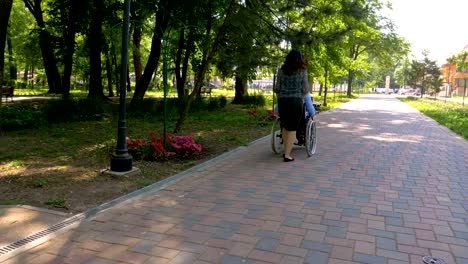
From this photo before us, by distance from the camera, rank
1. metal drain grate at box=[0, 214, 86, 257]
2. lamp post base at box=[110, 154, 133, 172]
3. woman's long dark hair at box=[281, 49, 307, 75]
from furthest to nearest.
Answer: woman's long dark hair at box=[281, 49, 307, 75], lamp post base at box=[110, 154, 133, 172], metal drain grate at box=[0, 214, 86, 257]

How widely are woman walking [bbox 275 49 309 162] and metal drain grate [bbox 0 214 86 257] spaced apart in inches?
155

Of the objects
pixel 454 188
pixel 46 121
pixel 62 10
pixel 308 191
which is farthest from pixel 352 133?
pixel 62 10

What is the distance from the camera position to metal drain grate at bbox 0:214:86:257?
3498 mm

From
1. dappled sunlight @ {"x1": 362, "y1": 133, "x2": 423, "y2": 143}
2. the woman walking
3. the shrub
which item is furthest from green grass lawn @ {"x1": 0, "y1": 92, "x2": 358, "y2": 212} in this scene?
dappled sunlight @ {"x1": 362, "y1": 133, "x2": 423, "y2": 143}

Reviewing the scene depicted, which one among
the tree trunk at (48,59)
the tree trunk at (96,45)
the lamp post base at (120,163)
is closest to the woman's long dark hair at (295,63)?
the lamp post base at (120,163)

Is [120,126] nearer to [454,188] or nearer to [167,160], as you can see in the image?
[167,160]

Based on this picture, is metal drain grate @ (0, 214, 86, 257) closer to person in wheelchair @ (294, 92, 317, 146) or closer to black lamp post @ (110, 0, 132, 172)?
black lamp post @ (110, 0, 132, 172)

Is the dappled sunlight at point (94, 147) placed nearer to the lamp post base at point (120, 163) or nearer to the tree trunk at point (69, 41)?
the lamp post base at point (120, 163)

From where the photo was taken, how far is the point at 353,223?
14.0ft

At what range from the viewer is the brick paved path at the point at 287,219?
349 centimetres

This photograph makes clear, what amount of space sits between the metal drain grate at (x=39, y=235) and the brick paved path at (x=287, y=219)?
132 millimetres

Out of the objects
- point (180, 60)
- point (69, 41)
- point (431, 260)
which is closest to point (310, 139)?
point (431, 260)

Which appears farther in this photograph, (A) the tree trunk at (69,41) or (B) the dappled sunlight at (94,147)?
(A) the tree trunk at (69,41)

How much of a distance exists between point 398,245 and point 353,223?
59 centimetres
